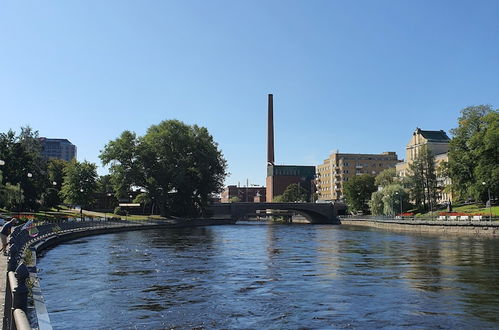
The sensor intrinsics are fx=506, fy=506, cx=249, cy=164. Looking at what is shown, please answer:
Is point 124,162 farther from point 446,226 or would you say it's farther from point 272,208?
point 446,226

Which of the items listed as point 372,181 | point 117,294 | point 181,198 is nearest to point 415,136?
point 372,181

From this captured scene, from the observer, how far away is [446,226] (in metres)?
80.4

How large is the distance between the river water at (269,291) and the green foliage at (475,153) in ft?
177

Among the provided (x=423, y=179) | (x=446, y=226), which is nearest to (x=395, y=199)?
(x=423, y=179)

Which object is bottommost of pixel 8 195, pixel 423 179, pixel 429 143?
pixel 8 195

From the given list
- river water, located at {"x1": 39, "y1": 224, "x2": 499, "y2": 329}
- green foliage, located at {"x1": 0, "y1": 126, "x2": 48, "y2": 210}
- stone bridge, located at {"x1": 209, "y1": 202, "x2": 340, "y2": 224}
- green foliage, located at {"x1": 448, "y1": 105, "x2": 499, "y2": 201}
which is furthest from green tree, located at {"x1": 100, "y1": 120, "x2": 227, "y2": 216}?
river water, located at {"x1": 39, "y1": 224, "x2": 499, "y2": 329}

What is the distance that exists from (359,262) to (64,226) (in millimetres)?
37219

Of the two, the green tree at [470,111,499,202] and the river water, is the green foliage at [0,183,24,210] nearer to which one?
the river water

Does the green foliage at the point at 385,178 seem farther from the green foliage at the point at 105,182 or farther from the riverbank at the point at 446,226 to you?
the green foliage at the point at 105,182

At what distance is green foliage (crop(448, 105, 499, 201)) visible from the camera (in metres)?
88.6

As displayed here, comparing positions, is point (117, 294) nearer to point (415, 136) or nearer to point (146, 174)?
point (146, 174)

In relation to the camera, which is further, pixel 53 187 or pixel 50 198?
pixel 53 187

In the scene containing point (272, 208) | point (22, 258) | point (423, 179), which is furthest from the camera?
point (272, 208)

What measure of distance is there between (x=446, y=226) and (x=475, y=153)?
19.5m
